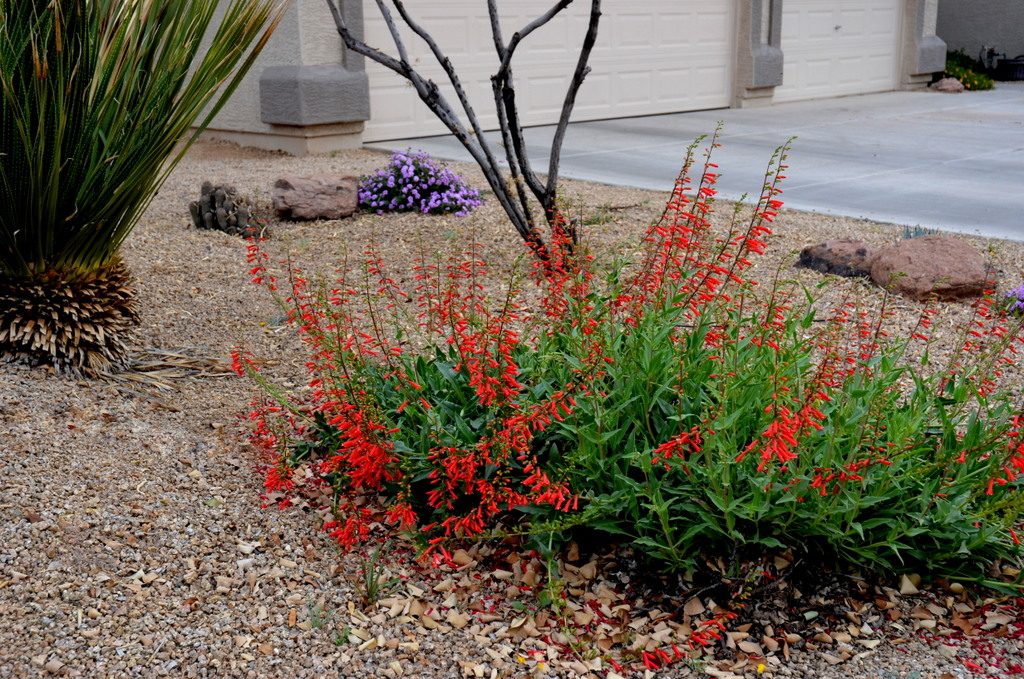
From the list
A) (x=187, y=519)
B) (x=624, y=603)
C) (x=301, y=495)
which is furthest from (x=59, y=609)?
(x=624, y=603)

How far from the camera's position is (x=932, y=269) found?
587cm

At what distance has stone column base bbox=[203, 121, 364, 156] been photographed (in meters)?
11.2

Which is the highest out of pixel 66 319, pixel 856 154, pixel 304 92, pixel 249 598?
pixel 304 92

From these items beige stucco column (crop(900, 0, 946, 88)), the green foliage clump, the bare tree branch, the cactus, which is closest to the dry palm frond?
the bare tree branch

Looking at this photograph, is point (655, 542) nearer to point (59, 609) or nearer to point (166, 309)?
point (59, 609)

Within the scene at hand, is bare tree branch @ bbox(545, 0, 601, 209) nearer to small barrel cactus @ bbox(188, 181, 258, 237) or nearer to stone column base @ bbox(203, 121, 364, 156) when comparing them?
small barrel cactus @ bbox(188, 181, 258, 237)

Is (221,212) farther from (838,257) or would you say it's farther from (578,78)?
(838,257)

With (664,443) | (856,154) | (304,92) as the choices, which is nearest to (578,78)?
(664,443)

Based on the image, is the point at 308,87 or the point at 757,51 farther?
the point at 757,51

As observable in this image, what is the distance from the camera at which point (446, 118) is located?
623cm

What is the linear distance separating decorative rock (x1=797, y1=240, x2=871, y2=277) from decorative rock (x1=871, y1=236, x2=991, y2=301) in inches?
3.0

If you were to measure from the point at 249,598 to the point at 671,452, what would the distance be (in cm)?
124

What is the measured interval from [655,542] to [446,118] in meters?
3.76

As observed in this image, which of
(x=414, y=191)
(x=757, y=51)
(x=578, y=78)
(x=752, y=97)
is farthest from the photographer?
(x=752, y=97)
